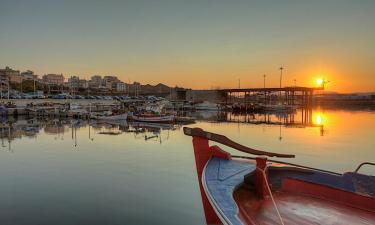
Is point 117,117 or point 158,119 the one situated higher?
point 117,117

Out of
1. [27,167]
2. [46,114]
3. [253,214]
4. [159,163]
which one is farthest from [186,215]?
[46,114]

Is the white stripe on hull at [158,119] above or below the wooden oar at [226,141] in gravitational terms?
below

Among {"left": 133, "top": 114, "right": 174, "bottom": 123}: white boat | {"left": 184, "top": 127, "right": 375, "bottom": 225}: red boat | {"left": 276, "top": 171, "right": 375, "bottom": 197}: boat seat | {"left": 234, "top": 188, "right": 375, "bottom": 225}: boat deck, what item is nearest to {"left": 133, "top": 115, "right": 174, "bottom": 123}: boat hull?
{"left": 133, "top": 114, "right": 174, "bottom": 123}: white boat

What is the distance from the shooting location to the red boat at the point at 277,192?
473cm

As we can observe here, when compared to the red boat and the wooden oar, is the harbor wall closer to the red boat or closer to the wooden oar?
the red boat

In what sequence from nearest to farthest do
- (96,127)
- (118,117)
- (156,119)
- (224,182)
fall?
1. (224,182)
2. (96,127)
3. (156,119)
4. (118,117)

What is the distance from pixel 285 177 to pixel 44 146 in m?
22.6

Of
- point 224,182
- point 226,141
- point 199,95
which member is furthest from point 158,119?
point 199,95

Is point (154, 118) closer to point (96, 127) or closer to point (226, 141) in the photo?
point (96, 127)

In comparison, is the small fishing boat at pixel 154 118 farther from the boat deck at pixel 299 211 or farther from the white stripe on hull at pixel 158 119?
the boat deck at pixel 299 211

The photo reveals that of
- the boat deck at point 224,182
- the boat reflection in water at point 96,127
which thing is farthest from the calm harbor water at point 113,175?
the boat deck at point 224,182

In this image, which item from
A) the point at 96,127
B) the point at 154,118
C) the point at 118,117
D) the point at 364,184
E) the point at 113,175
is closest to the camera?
the point at 364,184

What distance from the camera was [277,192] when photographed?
6.01 m

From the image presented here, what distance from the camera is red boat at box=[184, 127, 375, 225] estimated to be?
4730 millimetres
